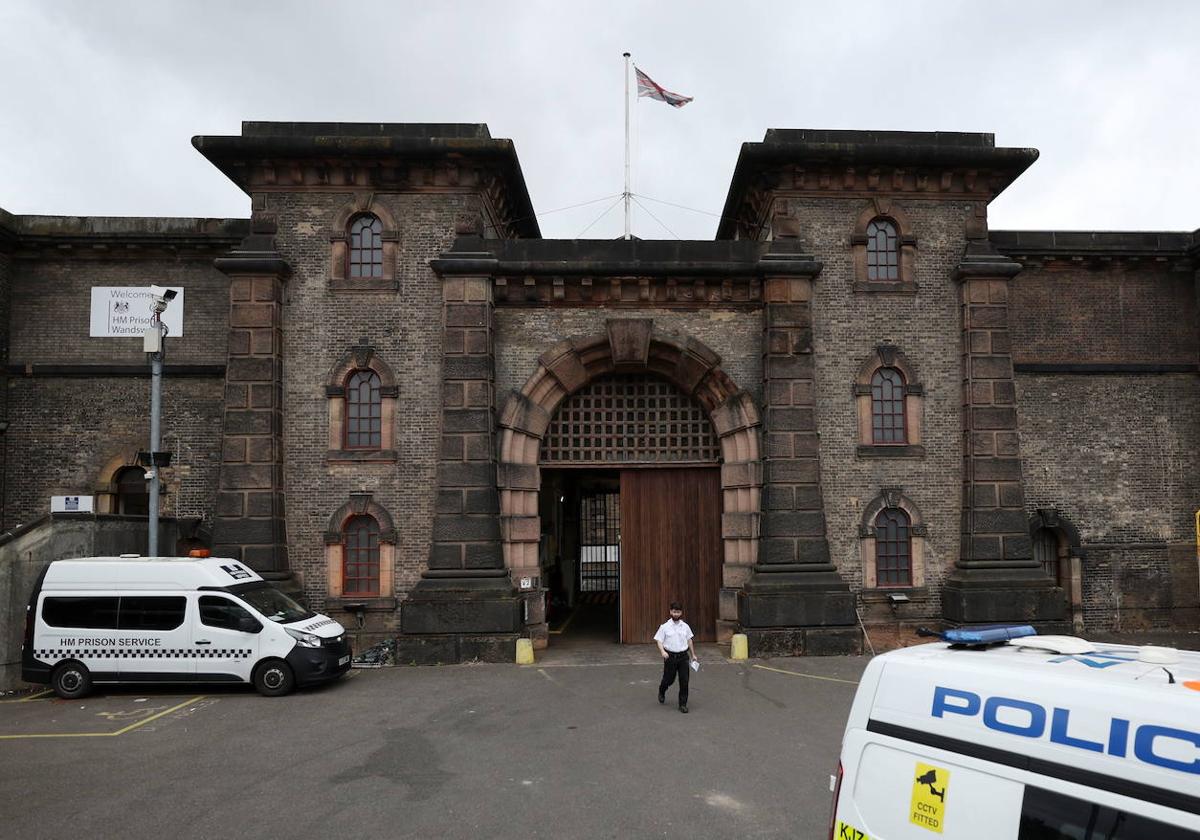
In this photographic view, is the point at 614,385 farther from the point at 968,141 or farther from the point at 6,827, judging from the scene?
the point at 6,827

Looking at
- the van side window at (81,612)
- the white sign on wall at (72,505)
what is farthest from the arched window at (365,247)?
the van side window at (81,612)

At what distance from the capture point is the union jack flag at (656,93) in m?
17.5

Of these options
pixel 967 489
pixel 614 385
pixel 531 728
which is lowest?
pixel 531 728

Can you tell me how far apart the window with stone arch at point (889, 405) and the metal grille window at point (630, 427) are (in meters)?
2.99

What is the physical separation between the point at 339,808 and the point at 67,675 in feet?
23.9

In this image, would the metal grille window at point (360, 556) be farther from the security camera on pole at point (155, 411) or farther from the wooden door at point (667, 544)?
the wooden door at point (667, 544)

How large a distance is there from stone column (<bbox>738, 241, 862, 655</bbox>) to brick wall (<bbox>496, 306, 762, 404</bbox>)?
410 mm

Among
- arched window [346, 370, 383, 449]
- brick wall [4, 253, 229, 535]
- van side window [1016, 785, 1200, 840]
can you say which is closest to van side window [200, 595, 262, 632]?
arched window [346, 370, 383, 449]

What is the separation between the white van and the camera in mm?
11555

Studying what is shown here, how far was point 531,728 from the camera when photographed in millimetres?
9805

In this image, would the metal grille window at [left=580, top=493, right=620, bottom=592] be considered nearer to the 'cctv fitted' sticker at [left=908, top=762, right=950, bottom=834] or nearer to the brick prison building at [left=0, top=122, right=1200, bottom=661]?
the brick prison building at [left=0, top=122, right=1200, bottom=661]

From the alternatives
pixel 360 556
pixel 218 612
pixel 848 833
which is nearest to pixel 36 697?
pixel 218 612

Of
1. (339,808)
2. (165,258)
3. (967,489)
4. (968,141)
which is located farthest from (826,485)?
(165,258)

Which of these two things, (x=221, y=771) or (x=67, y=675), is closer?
(x=221, y=771)
